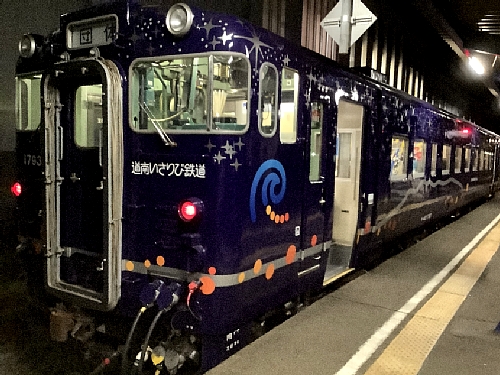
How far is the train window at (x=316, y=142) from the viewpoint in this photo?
15.9 feet

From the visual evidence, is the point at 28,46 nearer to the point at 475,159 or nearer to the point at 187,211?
the point at 187,211

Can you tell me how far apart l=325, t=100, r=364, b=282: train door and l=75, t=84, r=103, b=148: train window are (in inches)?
123

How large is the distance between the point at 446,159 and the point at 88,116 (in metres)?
8.88

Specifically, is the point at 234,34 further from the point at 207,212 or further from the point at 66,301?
the point at 66,301

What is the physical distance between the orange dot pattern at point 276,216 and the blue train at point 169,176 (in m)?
0.02

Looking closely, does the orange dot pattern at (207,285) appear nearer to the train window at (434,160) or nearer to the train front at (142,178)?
the train front at (142,178)

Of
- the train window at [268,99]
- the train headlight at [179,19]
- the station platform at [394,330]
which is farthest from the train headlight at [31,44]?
the station platform at [394,330]

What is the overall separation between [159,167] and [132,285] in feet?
3.17

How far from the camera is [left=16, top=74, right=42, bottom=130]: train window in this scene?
462 centimetres

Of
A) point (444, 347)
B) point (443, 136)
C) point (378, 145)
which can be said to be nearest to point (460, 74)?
point (443, 136)

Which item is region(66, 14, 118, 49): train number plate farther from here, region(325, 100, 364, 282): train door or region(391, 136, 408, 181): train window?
region(391, 136, 408, 181): train window

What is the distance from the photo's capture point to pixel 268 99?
3.91 meters

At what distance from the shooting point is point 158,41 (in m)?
3.78

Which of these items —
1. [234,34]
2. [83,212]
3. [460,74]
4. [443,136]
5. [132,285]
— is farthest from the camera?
[460,74]
